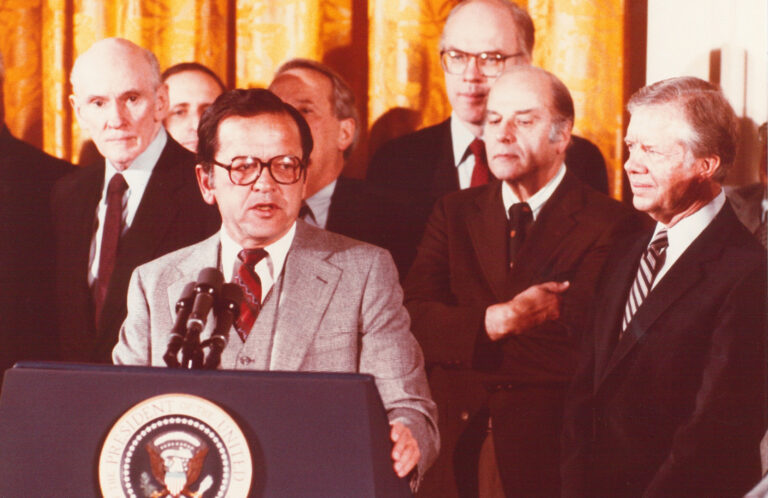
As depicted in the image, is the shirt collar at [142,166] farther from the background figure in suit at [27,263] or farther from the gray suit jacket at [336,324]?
the gray suit jacket at [336,324]

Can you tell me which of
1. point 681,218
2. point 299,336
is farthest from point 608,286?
point 299,336

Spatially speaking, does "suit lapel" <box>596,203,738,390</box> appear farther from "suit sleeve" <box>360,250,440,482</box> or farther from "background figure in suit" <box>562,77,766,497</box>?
"suit sleeve" <box>360,250,440,482</box>

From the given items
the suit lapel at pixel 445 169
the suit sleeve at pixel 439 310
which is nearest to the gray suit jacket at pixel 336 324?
the suit sleeve at pixel 439 310

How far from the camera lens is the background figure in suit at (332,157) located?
3.31 m

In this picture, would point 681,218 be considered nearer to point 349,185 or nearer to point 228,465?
point 349,185

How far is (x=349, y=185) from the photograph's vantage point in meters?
3.34

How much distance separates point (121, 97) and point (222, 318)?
1.73m

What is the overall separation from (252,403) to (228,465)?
0.12m

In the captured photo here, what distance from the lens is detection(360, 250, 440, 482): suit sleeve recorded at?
287cm

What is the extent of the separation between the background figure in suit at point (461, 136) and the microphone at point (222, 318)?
4.45ft

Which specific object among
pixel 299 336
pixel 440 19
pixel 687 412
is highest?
pixel 440 19

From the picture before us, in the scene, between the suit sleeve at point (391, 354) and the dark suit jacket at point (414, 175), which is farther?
the dark suit jacket at point (414, 175)

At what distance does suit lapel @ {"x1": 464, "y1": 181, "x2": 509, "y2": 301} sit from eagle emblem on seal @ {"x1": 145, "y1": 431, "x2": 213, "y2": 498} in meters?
1.48

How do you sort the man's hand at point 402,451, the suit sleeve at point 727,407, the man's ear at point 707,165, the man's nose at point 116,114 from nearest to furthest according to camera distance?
1. the man's hand at point 402,451
2. the suit sleeve at point 727,407
3. the man's ear at point 707,165
4. the man's nose at point 116,114
